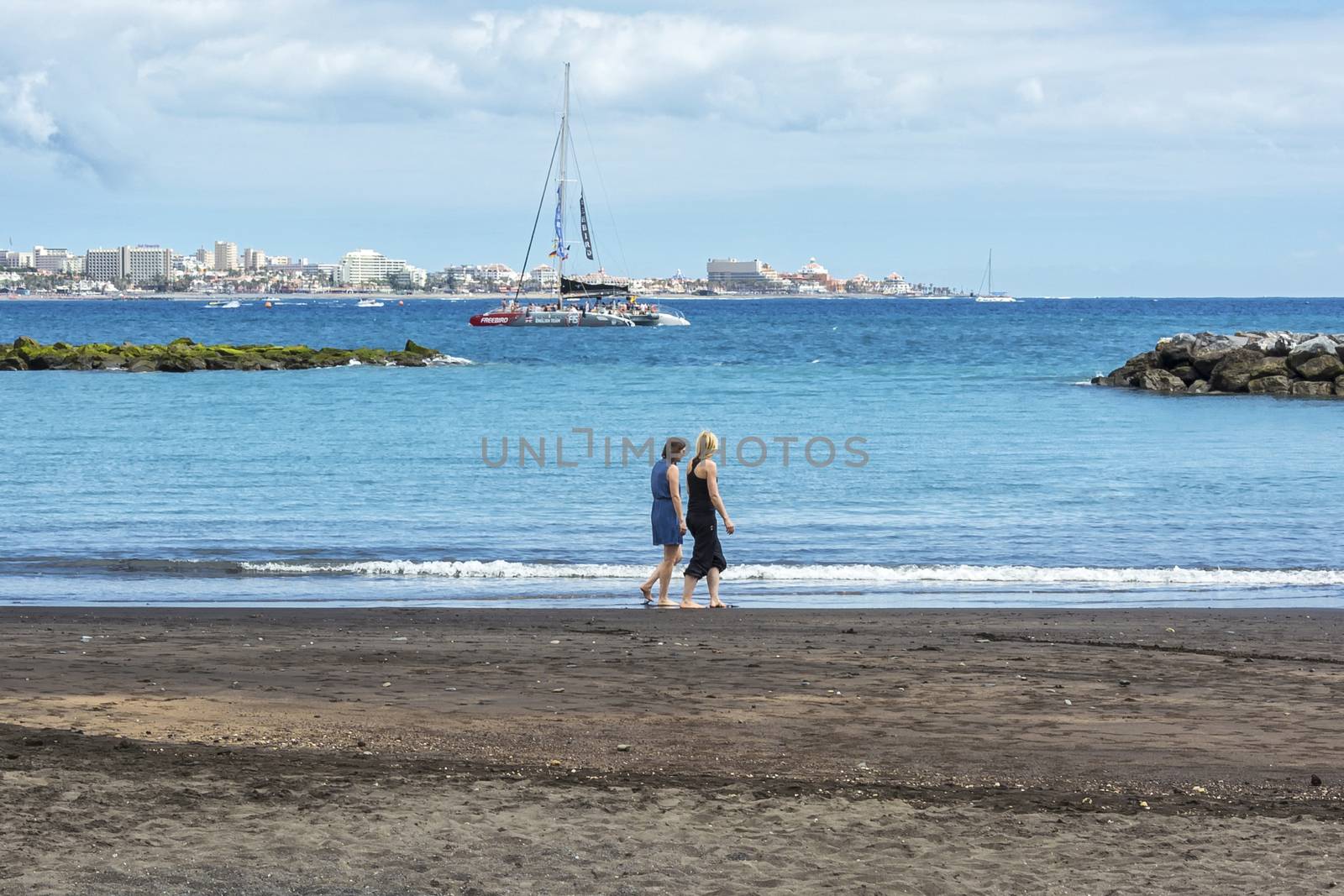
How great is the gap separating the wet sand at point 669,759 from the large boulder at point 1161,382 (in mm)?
36734

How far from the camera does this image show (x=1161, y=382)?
4684cm

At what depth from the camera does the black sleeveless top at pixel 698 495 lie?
12.9m

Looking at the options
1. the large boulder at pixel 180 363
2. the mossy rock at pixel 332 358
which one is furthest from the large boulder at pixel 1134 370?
the large boulder at pixel 180 363

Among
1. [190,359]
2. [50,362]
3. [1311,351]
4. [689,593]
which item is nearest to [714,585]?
[689,593]

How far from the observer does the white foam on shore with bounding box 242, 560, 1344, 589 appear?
48.5 feet

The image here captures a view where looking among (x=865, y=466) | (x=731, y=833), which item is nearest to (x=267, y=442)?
(x=865, y=466)

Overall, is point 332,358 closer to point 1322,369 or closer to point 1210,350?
point 1210,350

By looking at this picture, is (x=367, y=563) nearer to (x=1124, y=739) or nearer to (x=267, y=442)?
(x=1124, y=739)

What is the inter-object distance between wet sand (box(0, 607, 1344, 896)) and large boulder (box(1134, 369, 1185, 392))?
36.7 meters

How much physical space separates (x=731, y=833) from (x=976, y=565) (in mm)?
9816

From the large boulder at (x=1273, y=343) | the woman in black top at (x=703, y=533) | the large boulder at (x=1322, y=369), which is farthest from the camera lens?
the large boulder at (x=1273, y=343)

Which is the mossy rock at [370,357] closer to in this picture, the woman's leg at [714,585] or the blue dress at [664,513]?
the blue dress at [664,513]

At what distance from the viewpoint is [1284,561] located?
15852 mm

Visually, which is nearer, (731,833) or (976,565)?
(731,833)
